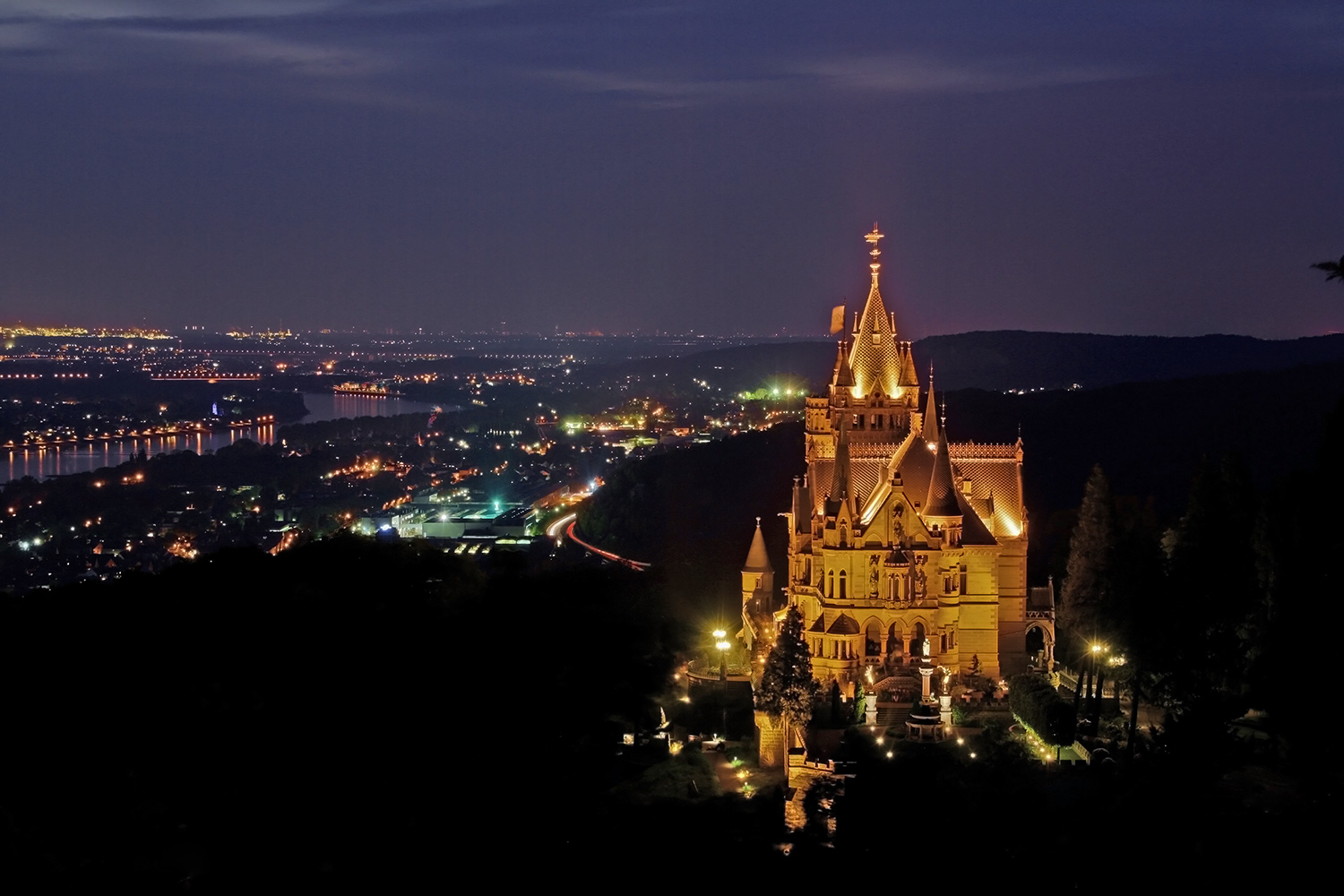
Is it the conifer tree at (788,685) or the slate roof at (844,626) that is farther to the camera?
the slate roof at (844,626)

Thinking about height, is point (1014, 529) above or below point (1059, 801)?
above

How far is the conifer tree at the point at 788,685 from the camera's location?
125ft

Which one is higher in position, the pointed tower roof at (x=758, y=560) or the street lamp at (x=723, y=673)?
the pointed tower roof at (x=758, y=560)

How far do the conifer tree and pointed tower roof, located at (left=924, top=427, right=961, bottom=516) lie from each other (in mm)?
6680

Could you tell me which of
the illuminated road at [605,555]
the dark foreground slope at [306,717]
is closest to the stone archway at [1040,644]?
the dark foreground slope at [306,717]

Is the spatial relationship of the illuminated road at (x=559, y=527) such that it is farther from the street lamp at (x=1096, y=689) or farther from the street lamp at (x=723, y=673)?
the street lamp at (x=1096, y=689)

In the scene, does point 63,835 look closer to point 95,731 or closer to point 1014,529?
point 95,731

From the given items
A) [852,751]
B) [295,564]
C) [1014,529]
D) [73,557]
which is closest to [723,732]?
[852,751]

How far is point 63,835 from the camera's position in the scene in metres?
→ 35.3

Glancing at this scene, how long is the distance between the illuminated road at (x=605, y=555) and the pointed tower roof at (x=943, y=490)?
24.3 metres

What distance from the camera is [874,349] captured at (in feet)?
161

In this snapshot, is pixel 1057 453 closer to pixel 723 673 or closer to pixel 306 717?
pixel 723 673

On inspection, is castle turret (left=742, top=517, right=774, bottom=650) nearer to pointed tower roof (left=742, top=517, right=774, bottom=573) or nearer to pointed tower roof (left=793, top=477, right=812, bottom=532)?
pointed tower roof (left=742, top=517, right=774, bottom=573)

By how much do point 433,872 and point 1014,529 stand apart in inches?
784
